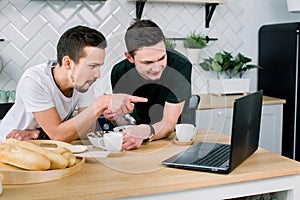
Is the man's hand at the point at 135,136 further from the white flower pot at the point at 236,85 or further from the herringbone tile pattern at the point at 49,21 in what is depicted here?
the white flower pot at the point at 236,85

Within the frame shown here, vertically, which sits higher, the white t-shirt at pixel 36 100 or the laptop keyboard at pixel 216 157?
the white t-shirt at pixel 36 100

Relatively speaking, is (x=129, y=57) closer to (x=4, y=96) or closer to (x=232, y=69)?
(x=4, y=96)

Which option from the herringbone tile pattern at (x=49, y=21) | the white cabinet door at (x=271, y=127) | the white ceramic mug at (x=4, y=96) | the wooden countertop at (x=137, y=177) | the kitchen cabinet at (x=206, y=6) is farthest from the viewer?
the white cabinet door at (x=271, y=127)

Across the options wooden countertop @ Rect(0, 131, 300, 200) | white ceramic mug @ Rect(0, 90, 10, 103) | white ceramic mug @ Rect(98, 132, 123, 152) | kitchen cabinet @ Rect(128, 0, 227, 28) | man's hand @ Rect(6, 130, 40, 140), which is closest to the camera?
wooden countertop @ Rect(0, 131, 300, 200)

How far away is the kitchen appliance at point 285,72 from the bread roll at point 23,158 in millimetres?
2386

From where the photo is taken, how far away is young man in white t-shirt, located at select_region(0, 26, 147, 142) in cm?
147

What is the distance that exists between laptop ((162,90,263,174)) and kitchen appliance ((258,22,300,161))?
5.73ft

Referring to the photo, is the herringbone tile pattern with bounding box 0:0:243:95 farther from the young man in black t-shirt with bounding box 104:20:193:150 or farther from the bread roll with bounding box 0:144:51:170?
the bread roll with bounding box 0:144:51:170

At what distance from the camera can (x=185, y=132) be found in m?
1.67

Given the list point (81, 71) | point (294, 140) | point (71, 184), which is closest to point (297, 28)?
point (294, 140)

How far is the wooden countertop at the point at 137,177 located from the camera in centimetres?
117

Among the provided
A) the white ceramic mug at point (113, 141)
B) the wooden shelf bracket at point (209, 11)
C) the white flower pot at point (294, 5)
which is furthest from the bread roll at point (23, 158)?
the white flower pot at point (294, 5)

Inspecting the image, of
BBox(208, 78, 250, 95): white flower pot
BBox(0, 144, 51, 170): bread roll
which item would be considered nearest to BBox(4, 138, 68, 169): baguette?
BBox(0, 144, 51, 170): bread roll

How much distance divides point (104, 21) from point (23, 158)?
6.67ft
